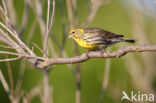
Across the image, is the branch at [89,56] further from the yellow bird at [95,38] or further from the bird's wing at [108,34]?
the bird's wing at [108,34]

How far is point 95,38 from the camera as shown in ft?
13.2

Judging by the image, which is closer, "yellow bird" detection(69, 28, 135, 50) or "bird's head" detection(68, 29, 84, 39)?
"yellow bird" detection(69, 28, 135, 50)

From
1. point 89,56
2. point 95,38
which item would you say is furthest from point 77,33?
point 89,56

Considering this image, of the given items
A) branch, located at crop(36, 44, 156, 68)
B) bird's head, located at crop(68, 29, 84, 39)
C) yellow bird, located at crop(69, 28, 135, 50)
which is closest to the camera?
branch, located at crop(36, 44, 156, 68)

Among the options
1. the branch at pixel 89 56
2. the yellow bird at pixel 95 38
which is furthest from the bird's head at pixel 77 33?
the branch at pixel 89 56

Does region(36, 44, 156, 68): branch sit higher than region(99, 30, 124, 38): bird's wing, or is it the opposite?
region(36, 44, 156, 68): branch

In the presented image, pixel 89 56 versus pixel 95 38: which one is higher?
pixel 89 56

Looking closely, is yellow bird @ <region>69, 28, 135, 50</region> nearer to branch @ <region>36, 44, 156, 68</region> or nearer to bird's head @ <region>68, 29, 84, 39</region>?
bird's head @ <region>68, 29, 84, 39</region>

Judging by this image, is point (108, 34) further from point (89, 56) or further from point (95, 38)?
point (89, 56)

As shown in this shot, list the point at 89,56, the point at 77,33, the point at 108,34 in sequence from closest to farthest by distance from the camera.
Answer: the point at 89,56 < the point at 108,34 < the point at 77,33

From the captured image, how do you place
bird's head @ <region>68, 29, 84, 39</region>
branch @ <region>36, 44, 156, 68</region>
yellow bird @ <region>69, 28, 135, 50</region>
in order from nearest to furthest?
branch @ <region>36, 44, 156, 68</region>
yellow bird @ <region>69, 28, 135, 50</region>
bird's head @ <region>68, 29, 84, 39</region>

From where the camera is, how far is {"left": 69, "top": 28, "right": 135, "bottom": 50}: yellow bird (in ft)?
12.6

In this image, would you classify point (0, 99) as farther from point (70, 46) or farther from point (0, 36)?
point (0, 36)

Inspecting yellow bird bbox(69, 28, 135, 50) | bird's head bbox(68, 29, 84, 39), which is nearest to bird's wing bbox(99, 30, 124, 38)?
yellow bird bbox(69, 28, 135, 50)
